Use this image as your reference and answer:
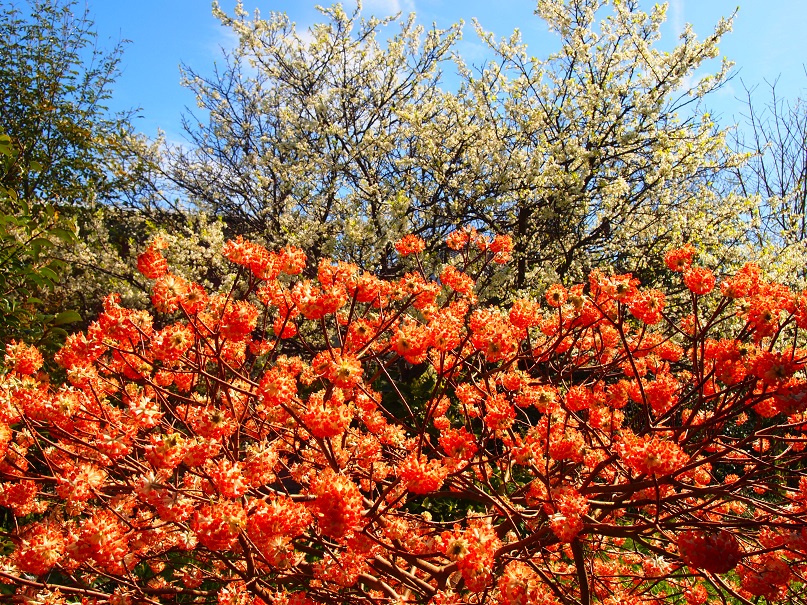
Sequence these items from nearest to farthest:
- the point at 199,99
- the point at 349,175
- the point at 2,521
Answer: the point at 2,521, the point at 349,175, the point at 199,99

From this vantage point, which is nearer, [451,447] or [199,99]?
[451,447]

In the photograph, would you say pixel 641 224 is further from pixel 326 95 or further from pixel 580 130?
pixel 326 95

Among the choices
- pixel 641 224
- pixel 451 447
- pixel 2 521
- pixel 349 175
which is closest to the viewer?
pixel 451 447

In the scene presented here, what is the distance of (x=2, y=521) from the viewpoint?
4.54 meters

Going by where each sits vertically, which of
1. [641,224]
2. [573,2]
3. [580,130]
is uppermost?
[573,2]

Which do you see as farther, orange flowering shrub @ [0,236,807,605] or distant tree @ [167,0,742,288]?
distant tree @ [167,0,742,288]

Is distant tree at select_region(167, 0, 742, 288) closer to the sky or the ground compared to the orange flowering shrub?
closer to the sky

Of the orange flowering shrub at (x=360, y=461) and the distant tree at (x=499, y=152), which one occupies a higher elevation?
the distant tree at (x=499, y=152)

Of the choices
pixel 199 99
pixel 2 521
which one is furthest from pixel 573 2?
pixel 2 521

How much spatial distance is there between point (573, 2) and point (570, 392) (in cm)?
678

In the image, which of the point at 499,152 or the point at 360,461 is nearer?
the point at 360,461

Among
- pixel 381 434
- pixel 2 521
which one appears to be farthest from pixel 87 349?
pixel 2 521

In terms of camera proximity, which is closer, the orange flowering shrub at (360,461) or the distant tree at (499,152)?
the orange flowering shrub at (360,461)

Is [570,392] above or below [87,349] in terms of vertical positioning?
above
